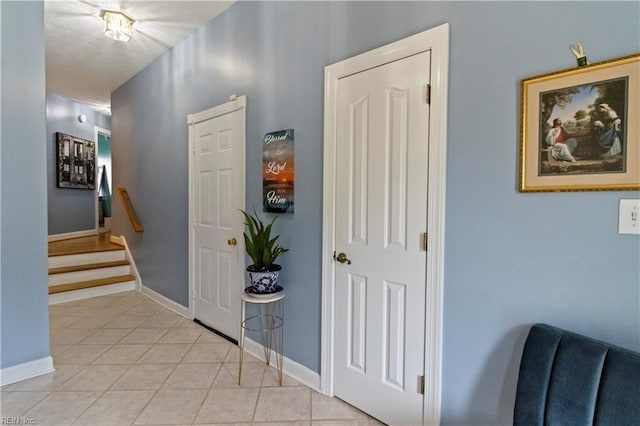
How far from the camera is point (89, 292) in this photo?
13.2 ft

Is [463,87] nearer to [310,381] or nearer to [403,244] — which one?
[403,244]

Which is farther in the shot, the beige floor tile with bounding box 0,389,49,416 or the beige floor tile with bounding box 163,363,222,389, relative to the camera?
the beige floor tile with bounding box 163,363,222,389

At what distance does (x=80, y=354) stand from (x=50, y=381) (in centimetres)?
38

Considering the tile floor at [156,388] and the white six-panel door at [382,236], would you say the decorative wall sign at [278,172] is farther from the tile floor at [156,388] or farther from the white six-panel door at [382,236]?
the tile floor at [156,388]

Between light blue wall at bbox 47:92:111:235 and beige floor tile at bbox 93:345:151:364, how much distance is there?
4021 mm

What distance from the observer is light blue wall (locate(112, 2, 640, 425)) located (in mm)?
1174

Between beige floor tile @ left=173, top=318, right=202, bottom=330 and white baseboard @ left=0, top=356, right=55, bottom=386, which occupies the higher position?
white baseboard @ left=0, top=356, right=55, bottom=386

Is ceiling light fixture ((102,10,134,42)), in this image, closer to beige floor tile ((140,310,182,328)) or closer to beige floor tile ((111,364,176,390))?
beige floor tile ((140,310,182,328))

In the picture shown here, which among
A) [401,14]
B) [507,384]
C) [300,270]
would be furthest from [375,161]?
[507,384]

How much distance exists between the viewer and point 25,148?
7.43ft

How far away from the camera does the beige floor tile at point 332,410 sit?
73.7 inches


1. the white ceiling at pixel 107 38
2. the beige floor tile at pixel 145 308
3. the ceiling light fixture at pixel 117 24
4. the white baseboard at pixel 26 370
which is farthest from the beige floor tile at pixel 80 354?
the white ceiling at pixel 107 38

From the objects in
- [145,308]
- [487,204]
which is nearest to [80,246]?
[145,308]

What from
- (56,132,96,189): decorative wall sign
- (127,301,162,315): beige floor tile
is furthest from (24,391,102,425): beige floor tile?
(56,132,96,189): decorative wall sign
